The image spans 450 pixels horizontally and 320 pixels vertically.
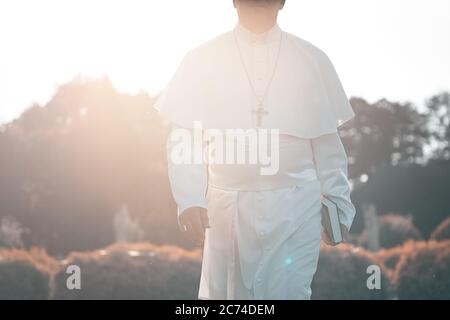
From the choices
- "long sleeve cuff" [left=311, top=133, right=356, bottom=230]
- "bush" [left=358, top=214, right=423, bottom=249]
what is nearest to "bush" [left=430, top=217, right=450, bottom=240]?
"bush" [left=358, top=214, right=423, bottom=249]

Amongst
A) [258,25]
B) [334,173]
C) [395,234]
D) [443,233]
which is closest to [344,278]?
[334,173]

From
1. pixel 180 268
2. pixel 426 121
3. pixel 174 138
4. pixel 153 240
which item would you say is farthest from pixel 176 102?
pixel 426 121

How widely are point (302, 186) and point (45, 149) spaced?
37265 mm

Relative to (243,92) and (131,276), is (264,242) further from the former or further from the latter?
(131,276)

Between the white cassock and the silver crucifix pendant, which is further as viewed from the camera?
the silver crucifix pendant

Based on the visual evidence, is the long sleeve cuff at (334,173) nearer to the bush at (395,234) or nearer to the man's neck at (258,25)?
the man's neck at (258,25)

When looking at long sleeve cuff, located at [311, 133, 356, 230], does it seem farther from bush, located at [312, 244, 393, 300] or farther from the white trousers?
bush, located at [312, 244, 393, 300]

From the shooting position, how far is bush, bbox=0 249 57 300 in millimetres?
17266

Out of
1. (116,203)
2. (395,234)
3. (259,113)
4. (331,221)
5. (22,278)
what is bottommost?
(331,221)

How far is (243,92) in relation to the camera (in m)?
6.47

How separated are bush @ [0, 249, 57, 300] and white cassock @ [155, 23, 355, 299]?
11200 mm

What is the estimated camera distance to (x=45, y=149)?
42.9 meters

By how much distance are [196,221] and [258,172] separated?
18.9 inches

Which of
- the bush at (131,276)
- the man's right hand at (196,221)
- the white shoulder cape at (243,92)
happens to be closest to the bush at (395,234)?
the bush at (131,276)
